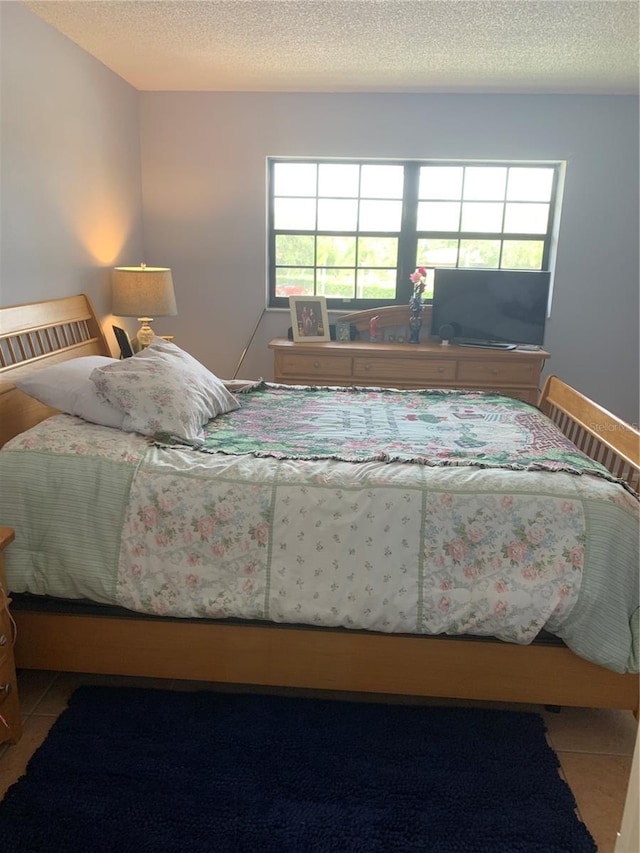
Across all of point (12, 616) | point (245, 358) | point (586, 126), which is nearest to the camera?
point (12, 616)

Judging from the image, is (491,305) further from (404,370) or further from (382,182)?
(382,182)

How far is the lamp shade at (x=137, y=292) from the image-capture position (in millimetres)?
3486

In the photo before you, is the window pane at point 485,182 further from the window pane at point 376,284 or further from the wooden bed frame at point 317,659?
the wooden bed frame at point 317,659

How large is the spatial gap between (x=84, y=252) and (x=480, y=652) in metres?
2.81

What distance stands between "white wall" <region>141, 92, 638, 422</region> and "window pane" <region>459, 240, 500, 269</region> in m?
0.45

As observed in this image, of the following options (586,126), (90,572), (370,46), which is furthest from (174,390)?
(586,126)

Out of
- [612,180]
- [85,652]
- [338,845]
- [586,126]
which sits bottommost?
[338,845]

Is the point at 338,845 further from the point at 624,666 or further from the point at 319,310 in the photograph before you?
the point at 319,310

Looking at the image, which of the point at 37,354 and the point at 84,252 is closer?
the point at 37,354

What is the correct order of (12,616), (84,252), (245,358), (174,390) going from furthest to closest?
(245,358), (84,252), (174,390), (12,616)

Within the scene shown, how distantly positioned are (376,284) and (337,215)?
1.85ft

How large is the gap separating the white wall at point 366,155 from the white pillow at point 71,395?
91.7 inches

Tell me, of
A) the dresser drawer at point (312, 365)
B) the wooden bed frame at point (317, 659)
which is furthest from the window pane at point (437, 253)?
the wooden bed frame at point (317, 659)

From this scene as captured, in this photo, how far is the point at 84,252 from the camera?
3.29 metres
